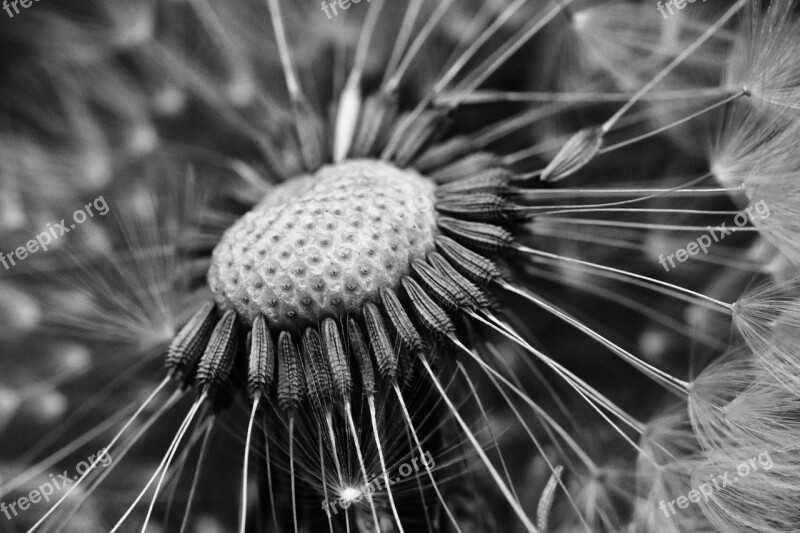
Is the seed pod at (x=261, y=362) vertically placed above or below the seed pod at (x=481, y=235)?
below

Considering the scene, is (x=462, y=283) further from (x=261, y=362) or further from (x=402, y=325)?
(x=261, y=362)

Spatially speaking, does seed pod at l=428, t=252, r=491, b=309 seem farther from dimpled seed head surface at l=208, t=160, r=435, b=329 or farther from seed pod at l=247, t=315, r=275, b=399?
seed pod at l=247, t=315, r=275, b=399

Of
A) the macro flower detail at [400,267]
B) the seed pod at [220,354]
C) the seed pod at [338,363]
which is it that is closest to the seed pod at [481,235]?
the macro flower detail at [400,267]

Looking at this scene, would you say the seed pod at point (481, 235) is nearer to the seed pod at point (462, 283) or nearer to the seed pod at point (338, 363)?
the seed pod at point (462, 283)

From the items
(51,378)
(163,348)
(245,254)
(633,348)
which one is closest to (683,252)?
(633,348)

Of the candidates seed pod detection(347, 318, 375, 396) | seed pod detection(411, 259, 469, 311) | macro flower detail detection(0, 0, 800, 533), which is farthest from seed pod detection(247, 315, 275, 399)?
seed pod detection(411, 259, 469, 311)

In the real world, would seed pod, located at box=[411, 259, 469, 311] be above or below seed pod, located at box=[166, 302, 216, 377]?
below

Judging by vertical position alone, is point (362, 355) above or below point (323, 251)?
below

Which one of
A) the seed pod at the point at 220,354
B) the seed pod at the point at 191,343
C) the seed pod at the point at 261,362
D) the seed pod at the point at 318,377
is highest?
the seed pod at the point at 191,343

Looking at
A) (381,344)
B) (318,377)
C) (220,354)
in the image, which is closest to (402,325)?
(381,344)
